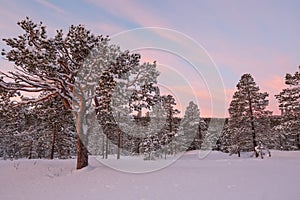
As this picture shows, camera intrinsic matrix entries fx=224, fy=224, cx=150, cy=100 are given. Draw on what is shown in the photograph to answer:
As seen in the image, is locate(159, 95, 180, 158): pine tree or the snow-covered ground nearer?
the snow-covered ground

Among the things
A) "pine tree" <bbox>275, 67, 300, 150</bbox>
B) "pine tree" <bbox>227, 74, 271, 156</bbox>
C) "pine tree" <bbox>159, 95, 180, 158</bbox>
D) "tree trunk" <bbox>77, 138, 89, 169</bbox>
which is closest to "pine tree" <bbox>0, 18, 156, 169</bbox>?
"tree trunk" <bbox>77, 138, 89, 169</bbox>

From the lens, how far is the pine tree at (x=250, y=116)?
29.6 m

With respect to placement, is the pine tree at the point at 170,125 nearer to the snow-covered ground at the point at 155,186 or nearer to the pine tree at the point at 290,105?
the pine tree at the point at 290,105

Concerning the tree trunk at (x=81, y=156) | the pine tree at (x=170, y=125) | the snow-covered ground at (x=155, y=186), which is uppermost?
the pine tree at (x=170, y=125)

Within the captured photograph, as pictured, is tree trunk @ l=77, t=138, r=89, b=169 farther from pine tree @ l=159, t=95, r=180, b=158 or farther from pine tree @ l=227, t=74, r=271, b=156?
pine tree @ l=159, t=95, r=180, b=158

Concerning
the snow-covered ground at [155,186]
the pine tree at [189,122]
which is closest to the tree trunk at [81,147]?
the snow-covered ground at [155,186]

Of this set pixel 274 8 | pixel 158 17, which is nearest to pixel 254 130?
pixel 274 8

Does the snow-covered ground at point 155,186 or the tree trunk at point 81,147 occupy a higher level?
the tree trunk at point 81,147

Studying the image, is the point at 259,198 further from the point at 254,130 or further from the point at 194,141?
the point at 194,141

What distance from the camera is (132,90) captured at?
1485cm

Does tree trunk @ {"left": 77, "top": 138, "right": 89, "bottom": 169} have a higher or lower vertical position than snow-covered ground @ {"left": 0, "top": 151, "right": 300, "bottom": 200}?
higher

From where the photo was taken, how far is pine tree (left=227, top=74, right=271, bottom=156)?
29609 mm

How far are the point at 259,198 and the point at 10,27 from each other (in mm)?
16850

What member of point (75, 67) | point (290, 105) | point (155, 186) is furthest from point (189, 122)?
point (155, 186)
